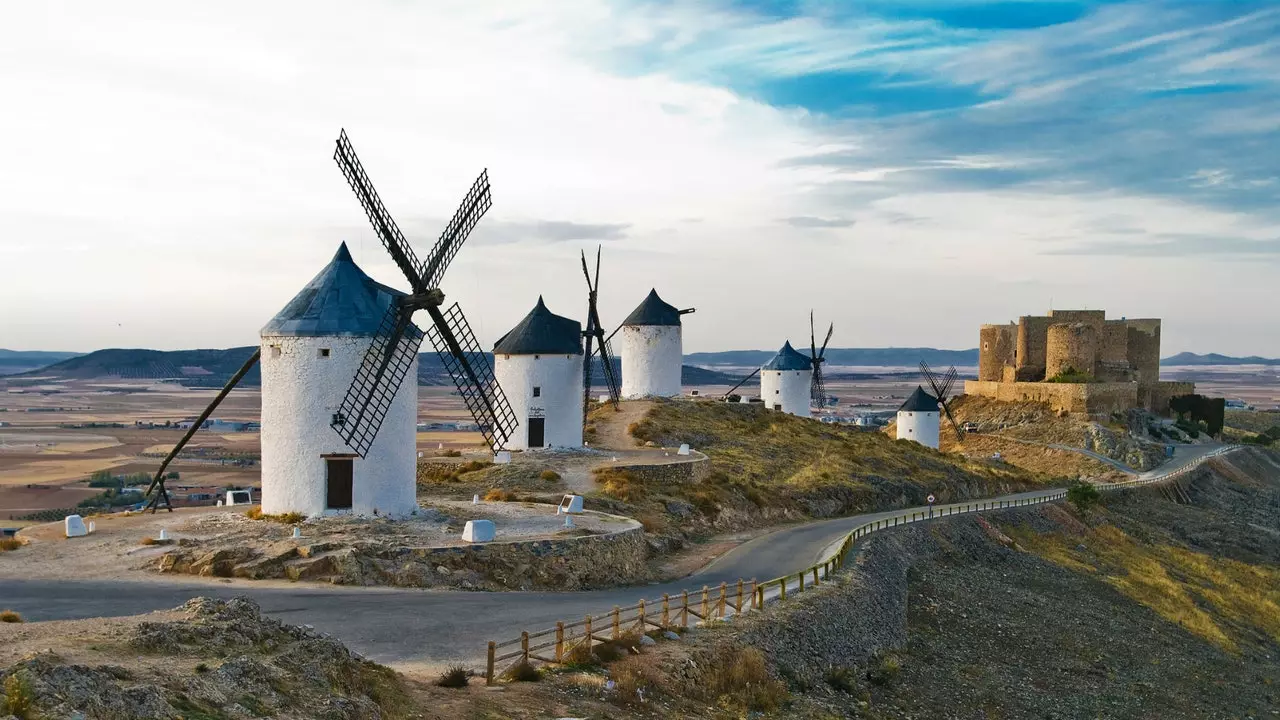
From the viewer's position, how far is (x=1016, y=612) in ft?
101

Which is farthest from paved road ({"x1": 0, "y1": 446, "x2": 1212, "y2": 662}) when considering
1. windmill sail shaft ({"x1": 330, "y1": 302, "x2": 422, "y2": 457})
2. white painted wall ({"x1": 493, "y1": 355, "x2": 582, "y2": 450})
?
white painted wall ({"x1": 493, "y1": 355, "x2": 582, "y2": 450})

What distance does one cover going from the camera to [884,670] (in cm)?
2273

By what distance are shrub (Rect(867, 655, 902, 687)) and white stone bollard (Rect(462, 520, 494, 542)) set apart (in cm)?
910

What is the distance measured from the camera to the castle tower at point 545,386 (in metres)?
44.3

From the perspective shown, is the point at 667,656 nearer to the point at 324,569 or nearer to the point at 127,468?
the point at 324,569

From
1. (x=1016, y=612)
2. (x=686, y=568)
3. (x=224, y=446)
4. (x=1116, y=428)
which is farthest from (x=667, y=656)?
(x=224, y=446)

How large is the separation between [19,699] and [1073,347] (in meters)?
73.2

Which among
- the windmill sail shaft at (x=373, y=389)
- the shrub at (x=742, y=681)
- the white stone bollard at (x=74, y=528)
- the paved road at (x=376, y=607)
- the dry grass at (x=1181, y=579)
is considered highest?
the windmill sail shaft at (x=373, y=389)

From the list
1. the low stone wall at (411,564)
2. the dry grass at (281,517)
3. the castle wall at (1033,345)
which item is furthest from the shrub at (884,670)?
the castle wall at (1033,345)

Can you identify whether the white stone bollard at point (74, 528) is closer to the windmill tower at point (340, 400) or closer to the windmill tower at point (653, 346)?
the windmill tower at point (340, 400)

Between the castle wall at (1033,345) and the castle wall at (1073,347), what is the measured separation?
3.87 m

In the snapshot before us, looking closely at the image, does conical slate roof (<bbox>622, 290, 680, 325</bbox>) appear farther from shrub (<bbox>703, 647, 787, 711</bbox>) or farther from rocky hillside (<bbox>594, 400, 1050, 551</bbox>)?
shrub (<bbox>703, 647, 787, 711</bbox>)

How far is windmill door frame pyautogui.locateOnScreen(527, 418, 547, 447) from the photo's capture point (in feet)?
145

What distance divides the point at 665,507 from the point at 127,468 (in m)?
61.9
